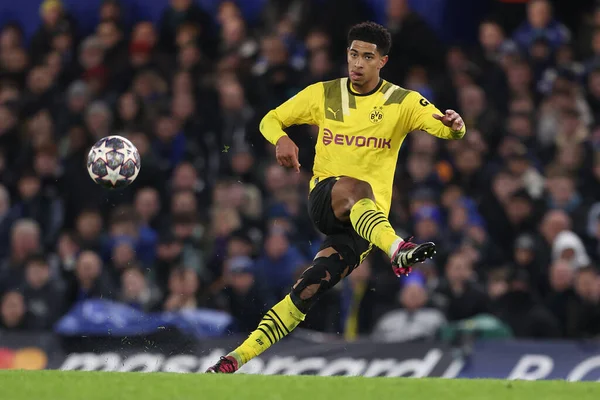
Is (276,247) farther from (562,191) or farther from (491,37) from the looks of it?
(491,37)

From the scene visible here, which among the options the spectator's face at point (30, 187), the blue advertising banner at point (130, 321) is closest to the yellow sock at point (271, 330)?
the blue advertising banner at point (130, 321)

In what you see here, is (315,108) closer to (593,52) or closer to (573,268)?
(573,268)

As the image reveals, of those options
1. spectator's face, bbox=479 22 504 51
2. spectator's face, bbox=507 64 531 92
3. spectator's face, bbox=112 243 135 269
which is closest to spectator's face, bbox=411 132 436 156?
spectator's face, bbox=507 64 531 92

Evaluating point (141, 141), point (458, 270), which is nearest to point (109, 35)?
point (141, 141)

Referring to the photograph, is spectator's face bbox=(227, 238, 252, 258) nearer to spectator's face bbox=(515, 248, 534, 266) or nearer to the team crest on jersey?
spectator's face bbox=(515, 248, 534, 266)

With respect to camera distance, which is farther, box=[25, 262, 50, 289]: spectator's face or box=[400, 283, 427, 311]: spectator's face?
box=[25, 262, 50, 289]: spectator's face

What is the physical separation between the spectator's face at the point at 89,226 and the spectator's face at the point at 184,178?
910 mm

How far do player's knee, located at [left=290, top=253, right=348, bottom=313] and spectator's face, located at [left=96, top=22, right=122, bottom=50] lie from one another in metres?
Result: 7.73

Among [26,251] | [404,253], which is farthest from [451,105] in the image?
[404,253]

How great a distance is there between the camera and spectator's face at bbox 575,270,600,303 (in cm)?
1250

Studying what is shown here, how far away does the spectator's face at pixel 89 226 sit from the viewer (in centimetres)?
1407

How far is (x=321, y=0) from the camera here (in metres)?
16.7

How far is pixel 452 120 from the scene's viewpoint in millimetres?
9031

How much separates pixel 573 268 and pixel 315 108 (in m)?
4.19
